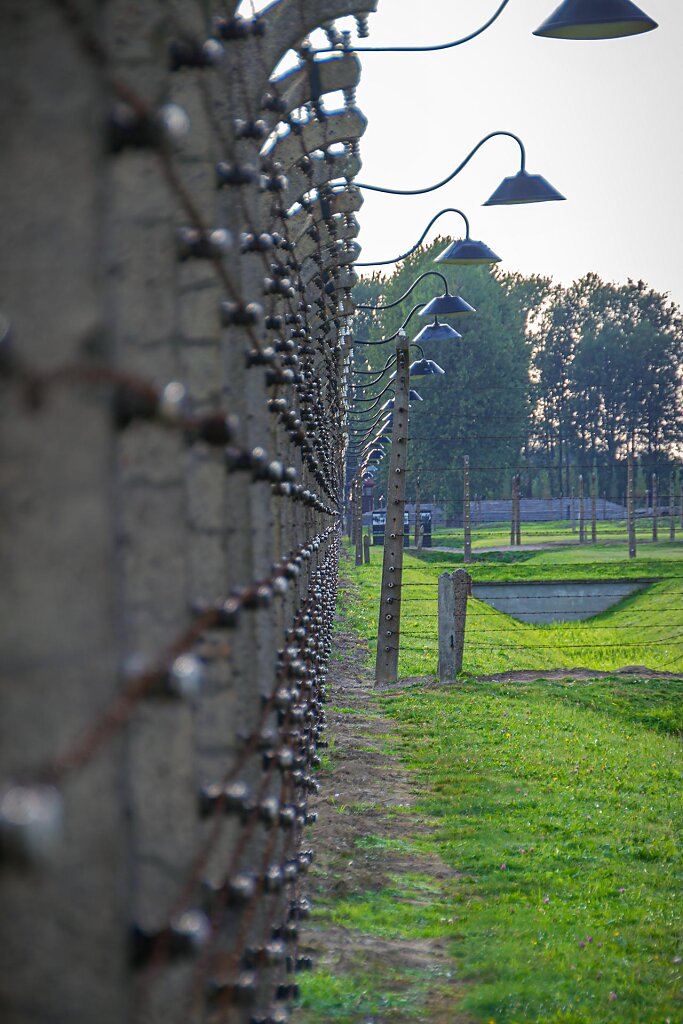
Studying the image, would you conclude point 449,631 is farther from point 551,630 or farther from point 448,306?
point 551,630

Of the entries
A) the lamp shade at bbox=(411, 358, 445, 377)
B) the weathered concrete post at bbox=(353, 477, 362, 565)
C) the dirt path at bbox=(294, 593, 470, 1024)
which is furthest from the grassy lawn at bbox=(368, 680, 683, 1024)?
the weathered concrete post at bbox=(353, 477, 362, 565)

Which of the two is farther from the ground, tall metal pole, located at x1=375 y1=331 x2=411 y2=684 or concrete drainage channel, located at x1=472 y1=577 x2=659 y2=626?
tall metal pole, located at x1=375 y1=331 x2=411 y2=684

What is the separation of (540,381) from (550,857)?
100046 mm

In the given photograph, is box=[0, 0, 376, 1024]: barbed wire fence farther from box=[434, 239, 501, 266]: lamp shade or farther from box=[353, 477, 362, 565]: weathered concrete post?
box=[353, 477, 362, 565]: weathered concrete post

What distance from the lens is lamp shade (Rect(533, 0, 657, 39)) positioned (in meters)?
7.65

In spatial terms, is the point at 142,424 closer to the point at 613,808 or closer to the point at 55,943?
the point at 55,943

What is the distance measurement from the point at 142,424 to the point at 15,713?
646mm

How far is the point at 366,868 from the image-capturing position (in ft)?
24.5

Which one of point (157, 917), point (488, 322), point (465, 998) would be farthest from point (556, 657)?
point (488, 322)

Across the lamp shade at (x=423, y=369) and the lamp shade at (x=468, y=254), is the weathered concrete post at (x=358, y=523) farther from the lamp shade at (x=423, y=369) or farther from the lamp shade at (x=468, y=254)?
the lamp shade at (x=468, y=254)

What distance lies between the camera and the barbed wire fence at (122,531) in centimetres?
132

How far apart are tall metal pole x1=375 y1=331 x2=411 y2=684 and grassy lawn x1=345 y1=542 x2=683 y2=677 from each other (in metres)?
1.17

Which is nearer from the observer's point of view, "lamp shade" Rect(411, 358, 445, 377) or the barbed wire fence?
the barbed wire fence

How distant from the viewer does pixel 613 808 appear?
9.59m
